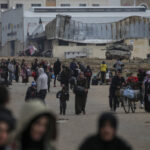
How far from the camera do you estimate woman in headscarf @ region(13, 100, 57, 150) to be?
20.5ft

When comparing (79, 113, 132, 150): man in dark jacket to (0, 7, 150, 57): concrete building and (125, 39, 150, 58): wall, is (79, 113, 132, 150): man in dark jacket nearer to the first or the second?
(125, 39, 150, 58): wall

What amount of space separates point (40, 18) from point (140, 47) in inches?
465

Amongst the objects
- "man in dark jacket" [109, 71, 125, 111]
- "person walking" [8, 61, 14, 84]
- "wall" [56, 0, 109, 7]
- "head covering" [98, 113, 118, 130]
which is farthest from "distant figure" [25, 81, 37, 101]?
"wall" [56, 0, 109, 7]

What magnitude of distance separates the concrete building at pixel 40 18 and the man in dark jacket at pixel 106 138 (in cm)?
6626

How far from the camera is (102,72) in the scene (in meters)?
37.8

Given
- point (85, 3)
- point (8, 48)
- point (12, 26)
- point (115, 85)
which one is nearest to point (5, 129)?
point (115, 85)

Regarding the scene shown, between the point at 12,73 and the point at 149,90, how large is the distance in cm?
1876

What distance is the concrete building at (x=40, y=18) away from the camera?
75125 millimetres

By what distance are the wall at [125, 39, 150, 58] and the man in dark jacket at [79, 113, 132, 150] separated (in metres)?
60.8

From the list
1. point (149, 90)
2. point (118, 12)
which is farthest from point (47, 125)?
point (118, 12)

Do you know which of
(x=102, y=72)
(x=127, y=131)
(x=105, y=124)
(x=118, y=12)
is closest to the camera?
(x=105, y=124)

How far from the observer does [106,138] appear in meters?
6.27

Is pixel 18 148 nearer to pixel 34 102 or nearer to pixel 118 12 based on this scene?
pixel 34 102

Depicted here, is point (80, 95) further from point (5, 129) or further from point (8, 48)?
point (8, 48)
